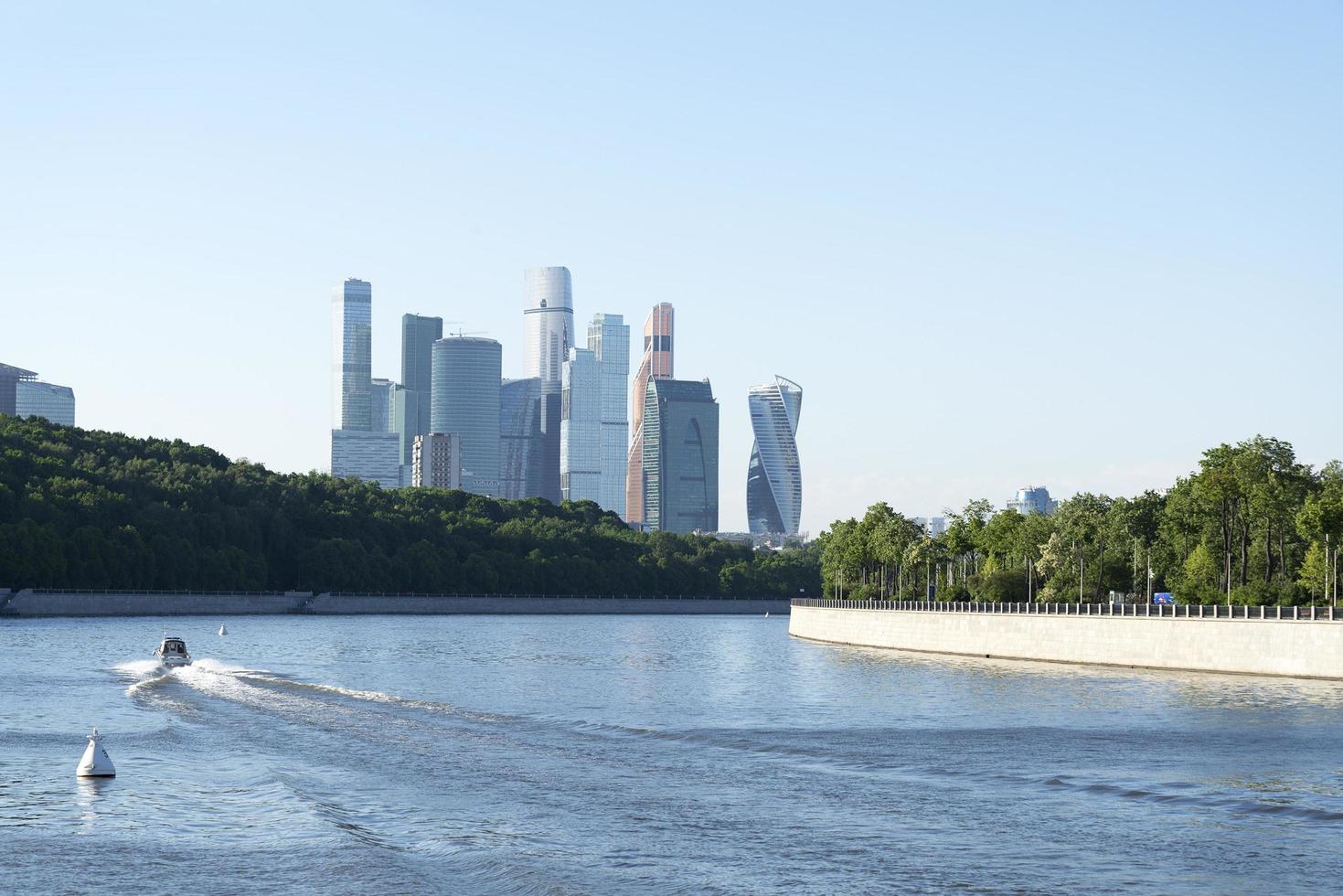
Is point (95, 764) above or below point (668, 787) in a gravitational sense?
above

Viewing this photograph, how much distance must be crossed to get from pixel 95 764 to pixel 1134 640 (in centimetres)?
6976

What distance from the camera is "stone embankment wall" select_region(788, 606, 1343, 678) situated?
280ft

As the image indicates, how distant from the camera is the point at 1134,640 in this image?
325 feet

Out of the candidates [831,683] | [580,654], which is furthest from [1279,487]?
[580,654]

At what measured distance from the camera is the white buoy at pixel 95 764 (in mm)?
44844

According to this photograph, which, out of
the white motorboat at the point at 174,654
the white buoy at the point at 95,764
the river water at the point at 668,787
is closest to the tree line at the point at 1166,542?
the river water at the point at 668,787

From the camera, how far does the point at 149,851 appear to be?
113 ft

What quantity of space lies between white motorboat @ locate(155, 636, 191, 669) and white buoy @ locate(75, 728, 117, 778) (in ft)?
172

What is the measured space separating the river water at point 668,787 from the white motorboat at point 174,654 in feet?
33.2

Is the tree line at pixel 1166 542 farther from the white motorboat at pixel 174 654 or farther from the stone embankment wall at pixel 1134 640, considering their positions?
the white motorboat at pixel 174 654

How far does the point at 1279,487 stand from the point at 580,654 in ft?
171

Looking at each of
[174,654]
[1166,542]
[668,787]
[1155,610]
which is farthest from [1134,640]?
[668,787]

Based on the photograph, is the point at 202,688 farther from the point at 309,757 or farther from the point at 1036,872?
the point at 1036,872

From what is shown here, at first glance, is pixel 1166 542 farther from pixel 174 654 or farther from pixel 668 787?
pixel 668 787
